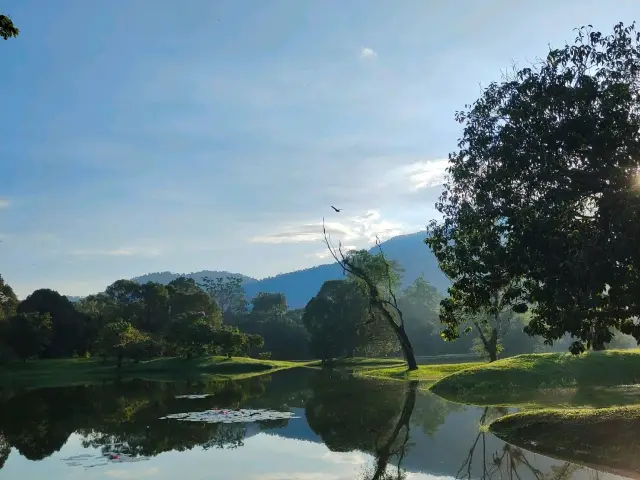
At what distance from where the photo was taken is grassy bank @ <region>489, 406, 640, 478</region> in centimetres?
1641

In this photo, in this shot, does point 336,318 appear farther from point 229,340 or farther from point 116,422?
point 116,422

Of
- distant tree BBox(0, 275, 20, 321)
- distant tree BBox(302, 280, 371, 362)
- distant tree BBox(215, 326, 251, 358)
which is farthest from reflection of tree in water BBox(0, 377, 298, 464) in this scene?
distant tree BBox(0, 275, 20, 321)

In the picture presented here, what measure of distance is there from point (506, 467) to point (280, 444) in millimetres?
9601

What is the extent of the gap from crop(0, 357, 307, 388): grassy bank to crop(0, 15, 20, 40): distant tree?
202 ft

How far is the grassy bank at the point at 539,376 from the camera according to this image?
35.3 meters

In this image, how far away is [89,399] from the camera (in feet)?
146

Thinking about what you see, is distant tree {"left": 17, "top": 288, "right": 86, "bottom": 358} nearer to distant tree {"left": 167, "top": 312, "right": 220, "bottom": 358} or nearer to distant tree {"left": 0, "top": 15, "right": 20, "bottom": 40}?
distant tree {"left": 167, "top": 312, "right": 220, "bottom": 358}

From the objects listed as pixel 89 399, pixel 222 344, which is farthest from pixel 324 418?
pixel 222 344

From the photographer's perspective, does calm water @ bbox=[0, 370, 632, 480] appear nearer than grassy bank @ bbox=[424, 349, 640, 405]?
Yes

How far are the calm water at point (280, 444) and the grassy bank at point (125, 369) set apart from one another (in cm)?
3635

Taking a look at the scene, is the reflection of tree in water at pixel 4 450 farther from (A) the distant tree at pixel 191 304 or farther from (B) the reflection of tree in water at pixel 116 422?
(A) the distant tree at pixel 191 304

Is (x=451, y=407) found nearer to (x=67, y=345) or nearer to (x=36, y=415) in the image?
(x=36, y=415)

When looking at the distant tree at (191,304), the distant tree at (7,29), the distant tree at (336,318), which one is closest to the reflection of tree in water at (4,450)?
the distant tree at (7,29)

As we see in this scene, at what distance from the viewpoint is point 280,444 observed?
22.5 metres
